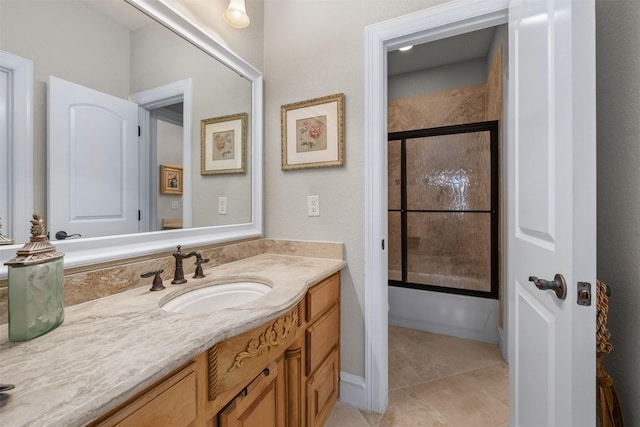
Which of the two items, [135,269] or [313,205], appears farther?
[313,205]

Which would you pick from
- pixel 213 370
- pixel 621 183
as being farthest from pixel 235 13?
pixel 621 183

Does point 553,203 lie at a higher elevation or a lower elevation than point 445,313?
higher

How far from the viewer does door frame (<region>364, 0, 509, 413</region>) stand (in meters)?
1.41

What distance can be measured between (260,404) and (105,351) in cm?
52

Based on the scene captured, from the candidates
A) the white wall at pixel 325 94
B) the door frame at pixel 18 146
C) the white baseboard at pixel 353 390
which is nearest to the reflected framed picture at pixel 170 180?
the door frame at pixel 18 146

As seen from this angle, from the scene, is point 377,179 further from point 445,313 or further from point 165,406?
point 445,313

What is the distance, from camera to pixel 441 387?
171 cm

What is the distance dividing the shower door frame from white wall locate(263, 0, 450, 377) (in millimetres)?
1352

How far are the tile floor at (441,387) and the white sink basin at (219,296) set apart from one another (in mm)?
868

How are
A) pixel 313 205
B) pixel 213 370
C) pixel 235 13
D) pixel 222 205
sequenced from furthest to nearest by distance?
pixel 313 205 → pixel 222 205 → pixel 235 13 → pixel 213 370

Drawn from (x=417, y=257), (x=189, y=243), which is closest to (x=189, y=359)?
(x=189, y=243)

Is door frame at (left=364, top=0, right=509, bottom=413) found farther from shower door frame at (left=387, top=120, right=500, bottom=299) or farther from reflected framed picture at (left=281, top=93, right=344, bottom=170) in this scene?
shower door frame at (left=387, top=120, right=500, bottom=299)

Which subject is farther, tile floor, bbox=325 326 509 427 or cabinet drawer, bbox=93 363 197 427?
tile floor, bbox=325 326 509 427

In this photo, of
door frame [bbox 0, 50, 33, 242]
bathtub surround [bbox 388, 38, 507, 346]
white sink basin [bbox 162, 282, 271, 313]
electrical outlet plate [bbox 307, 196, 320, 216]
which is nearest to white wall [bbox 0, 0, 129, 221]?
door frame [bbox 0, 50, 33, 242]
